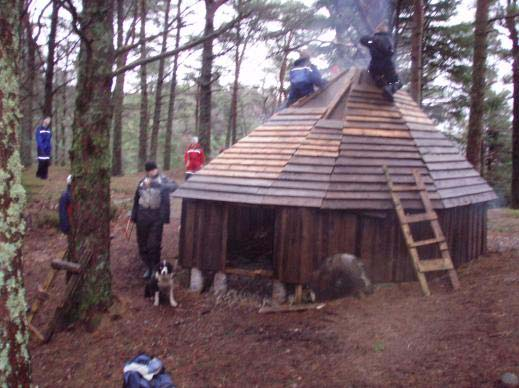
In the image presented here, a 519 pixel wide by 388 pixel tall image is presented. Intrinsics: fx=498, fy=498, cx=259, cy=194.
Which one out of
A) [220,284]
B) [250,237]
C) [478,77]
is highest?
[478,77]

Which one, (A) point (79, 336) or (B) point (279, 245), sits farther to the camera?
(B) point (279, 245)

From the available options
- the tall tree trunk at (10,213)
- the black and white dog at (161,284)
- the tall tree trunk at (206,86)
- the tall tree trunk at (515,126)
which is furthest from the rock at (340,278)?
the tall tree trunk at (515,126)

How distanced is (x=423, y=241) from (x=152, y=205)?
15.9 ft

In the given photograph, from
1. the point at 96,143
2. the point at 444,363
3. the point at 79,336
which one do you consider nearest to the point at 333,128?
the point at 96,143

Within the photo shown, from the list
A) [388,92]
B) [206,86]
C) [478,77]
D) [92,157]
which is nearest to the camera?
[92,157]

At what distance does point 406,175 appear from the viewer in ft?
30.1

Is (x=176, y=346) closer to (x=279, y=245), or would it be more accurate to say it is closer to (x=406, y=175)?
(x=279, y=245)

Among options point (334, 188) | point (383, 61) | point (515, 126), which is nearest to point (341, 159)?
point (334, 188)

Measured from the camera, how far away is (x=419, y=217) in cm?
855

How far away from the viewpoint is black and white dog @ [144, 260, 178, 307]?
8.48m

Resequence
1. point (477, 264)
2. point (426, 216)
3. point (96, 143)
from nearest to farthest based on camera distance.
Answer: point (96, 143) < point (426, 216) < point (477, 264)

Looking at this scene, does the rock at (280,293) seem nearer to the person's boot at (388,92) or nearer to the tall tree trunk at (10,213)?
the person's boot at (388,92)

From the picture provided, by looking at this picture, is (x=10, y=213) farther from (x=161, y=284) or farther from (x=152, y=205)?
(x=152, y=205)

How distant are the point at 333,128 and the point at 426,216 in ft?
8.14
